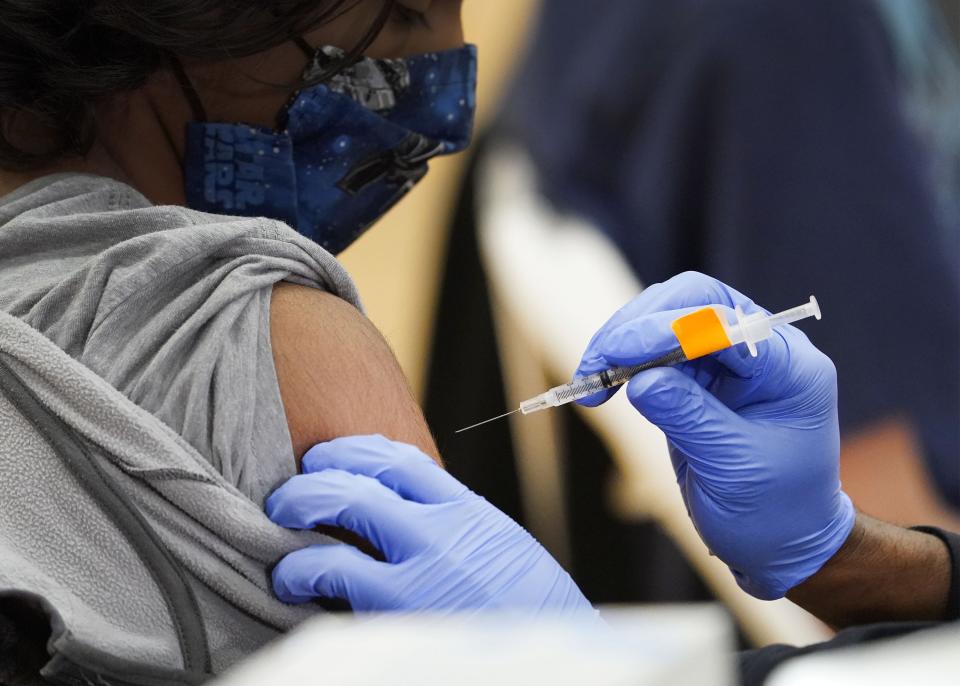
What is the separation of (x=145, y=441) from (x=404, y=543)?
0.79 ft

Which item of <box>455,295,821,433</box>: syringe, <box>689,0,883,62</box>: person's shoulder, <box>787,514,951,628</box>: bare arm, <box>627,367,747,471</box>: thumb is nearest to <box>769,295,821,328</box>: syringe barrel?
<box>455,295,821,433</box>: syringe

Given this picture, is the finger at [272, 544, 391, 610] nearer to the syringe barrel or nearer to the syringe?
the syringe

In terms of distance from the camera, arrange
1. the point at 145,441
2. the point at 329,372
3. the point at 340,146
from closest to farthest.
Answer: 1. the point at 145,441
2. the point at 329,372
3. the point at 340,146

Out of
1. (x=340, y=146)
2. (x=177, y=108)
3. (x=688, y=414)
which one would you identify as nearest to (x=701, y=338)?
(x=688, y=414)

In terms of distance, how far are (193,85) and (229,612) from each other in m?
0.59

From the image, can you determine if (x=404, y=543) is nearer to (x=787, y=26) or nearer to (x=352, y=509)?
(x=352, y=509)

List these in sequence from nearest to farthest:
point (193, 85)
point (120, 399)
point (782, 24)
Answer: point (120, 399)
point (193, 85)
point (782, 24)

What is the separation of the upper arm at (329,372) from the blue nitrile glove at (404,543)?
0.03 m

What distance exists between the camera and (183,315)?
0.87 m

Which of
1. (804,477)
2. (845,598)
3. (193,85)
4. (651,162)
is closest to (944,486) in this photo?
(845,598)

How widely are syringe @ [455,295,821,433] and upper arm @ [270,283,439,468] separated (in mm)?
161

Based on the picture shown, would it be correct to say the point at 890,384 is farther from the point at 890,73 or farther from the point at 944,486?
the point at 890,73

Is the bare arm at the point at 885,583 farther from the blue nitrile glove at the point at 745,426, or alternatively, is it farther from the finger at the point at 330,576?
the finger at the point at 330,576

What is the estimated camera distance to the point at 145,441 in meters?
0.81
